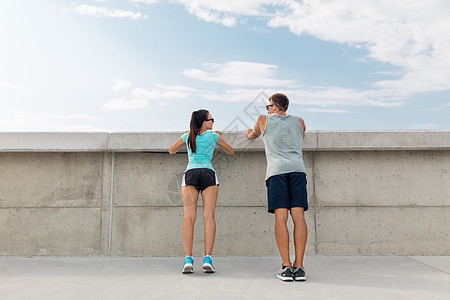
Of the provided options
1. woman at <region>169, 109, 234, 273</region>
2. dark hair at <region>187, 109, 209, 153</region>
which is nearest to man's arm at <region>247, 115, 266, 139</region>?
woman at <region>169, 109, 234, 273</region>

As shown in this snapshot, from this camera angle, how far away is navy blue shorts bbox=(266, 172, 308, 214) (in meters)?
3.94

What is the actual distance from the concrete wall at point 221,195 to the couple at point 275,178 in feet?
3.08

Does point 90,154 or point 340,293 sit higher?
point 90,154

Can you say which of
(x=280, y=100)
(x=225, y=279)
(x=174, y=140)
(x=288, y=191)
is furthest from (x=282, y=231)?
(x=174, y=140)

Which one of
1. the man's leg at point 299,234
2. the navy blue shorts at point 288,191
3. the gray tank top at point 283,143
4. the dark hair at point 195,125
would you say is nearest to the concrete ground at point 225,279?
the man's leg at point 299,234

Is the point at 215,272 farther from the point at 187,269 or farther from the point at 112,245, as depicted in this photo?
the point at 112,245

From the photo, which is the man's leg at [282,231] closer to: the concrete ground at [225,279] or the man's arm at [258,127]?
the concrete ground at [225,279]

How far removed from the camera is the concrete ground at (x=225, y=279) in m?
3.24

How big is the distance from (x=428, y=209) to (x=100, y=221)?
5.05 meters

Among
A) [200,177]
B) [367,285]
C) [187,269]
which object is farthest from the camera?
[200,177]

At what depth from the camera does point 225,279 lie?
3760 millimetres

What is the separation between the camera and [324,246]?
5215mm

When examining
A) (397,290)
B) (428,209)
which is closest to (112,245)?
(397,290)

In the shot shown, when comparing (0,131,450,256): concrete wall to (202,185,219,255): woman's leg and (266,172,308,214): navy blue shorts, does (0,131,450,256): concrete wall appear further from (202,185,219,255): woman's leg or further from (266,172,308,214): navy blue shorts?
(266,172,308,214): navy blue shorts
